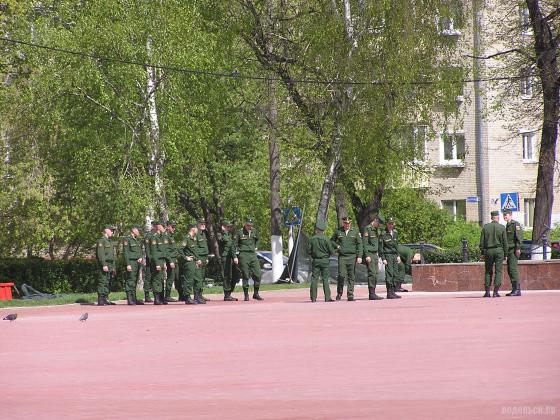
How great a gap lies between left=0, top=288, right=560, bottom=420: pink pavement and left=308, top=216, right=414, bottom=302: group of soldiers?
5.07m

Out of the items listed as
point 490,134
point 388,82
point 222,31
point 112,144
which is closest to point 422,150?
point 388,82

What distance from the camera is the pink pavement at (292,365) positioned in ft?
36.9

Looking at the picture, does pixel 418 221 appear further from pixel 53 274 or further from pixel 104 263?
pixel 104 263

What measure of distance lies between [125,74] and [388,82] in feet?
30.8

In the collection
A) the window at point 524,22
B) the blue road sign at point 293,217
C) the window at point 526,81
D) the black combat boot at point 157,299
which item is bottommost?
the black combat boot at point 157,299

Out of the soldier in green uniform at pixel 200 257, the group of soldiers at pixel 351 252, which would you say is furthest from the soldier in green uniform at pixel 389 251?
the soldier in green uniform at pixel 200 257

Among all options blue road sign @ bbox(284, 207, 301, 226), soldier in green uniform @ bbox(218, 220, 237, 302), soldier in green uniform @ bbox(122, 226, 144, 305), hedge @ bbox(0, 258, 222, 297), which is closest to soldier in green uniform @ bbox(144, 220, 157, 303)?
soldier in green uniform @ bbox(122, 226, 144, 305)

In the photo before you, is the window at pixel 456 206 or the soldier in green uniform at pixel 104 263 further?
the window at pixel 456 206

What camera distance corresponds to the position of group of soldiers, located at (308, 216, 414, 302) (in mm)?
31156

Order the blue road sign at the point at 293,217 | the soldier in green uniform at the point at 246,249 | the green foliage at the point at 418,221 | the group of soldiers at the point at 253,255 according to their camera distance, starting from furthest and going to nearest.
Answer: the green foliage at the point at 418,221 → the blue road sign at the point at 293,217 → the soldier in green uniform at the point at 246,249 → the group of soldiers at the point at 253,255

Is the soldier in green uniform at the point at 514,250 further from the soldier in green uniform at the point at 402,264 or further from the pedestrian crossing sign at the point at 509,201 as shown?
the pedestrian crossing sign at the point at 509,201

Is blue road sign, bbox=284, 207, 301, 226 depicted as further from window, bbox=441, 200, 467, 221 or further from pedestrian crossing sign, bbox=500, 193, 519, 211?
window, bbox=441, 200, 467, 221

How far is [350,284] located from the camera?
102 feet

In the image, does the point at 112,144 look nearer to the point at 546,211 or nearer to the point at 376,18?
the point at 376,18
